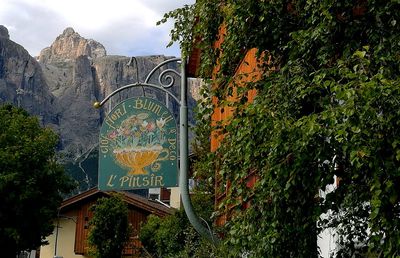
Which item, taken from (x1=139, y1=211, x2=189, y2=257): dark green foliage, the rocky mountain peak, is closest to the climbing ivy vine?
(x1=139, y1=211, x2=189, y2=257): dark green foliage

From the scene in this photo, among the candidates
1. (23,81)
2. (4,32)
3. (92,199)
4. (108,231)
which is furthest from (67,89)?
(108,231)

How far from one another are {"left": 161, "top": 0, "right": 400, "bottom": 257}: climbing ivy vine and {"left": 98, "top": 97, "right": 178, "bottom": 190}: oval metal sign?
174 centimetres

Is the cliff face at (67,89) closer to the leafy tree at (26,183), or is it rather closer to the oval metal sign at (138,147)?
the leafy tree at (26,183)

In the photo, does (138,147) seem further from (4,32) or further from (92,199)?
(4,32)

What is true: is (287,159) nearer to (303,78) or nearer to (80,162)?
(303,78)

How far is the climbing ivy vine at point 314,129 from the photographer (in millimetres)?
4176

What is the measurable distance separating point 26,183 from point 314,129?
24109 millimetres

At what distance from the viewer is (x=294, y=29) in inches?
245

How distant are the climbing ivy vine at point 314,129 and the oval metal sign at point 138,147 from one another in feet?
5.71

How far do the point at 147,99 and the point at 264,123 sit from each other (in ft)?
12.0

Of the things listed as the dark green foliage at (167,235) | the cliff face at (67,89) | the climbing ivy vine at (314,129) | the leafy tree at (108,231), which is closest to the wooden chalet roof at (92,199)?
the dark green foliage at (167,235)

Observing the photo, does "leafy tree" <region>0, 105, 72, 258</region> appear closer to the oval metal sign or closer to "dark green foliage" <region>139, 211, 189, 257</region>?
"dark green foliage" <region>139, 211, 189, 257</region>

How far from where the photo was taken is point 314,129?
4305 millimetres

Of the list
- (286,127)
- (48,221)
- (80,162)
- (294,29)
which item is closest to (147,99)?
(294,29)
